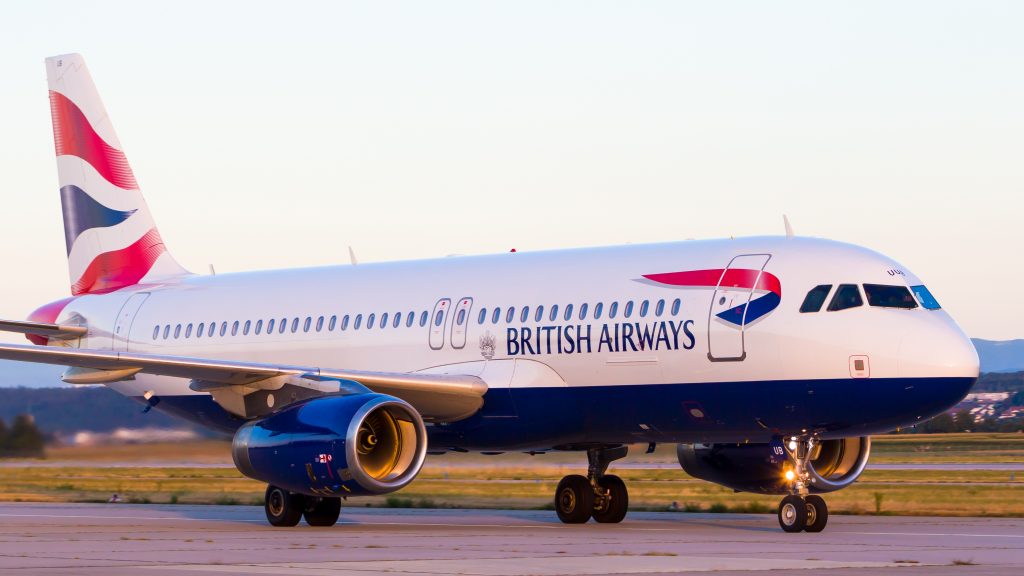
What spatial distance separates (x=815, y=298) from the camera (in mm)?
21281

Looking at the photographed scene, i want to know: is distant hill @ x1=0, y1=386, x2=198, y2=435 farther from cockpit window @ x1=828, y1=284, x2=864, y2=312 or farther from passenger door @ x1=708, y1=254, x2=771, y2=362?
cockpit window @ x1=828, y1=284, x2=864, y2=312

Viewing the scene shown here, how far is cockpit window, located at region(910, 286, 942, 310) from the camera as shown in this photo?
69.8ft

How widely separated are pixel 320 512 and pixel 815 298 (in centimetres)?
824

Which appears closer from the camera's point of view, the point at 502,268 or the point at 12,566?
the point at 12,566

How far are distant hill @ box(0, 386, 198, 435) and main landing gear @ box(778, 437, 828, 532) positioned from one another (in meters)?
12.5

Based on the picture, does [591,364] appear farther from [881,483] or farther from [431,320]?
[881,483]

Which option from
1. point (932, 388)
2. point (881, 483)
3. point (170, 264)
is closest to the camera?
point (932, 388)

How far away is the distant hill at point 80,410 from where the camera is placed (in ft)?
Result: 99.5

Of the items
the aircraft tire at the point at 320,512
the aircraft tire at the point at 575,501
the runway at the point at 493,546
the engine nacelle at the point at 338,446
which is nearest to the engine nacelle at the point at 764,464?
the runway at the point at 493,546

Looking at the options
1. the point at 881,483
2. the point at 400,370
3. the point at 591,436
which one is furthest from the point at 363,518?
the point at 881,483

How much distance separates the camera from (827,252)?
2191 cm

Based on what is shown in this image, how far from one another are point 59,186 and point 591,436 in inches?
564

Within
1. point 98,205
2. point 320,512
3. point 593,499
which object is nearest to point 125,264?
point 98,205

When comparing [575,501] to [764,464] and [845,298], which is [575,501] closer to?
[764,464]
